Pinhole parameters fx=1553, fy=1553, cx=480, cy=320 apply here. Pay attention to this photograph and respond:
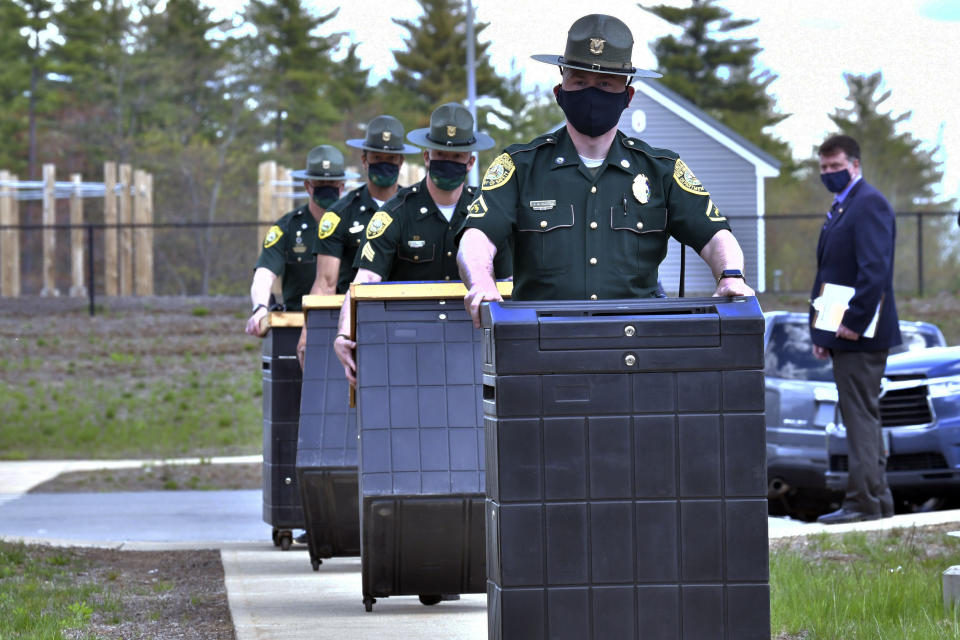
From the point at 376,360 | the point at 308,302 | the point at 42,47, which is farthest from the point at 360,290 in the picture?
the point at 42,47

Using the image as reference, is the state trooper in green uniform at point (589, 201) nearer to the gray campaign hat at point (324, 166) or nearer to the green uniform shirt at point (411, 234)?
the green uniform shirt at point (411, 234)

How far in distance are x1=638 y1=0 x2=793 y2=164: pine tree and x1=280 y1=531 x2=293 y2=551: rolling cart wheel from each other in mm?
54251

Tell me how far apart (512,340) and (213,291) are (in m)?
52.0

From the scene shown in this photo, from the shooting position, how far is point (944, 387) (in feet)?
35.0

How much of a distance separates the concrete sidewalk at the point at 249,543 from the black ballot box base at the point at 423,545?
0.20 m

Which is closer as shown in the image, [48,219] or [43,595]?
[43,595]

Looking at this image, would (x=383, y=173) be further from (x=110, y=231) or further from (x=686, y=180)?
(x=110, y=231)

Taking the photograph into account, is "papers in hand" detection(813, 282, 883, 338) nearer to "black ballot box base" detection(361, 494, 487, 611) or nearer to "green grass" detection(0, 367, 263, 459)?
"black ballot box base" detection(361, 494, 487, 611)

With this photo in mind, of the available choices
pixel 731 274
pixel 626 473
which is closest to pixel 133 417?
pixel 731 274

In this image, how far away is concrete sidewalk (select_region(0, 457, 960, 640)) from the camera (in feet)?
21.5

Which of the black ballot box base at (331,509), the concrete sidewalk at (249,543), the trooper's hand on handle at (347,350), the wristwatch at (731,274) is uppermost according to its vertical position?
the wristwatch at (731,274)

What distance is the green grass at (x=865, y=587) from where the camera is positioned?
19.1ft

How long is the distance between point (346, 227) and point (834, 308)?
3232mm

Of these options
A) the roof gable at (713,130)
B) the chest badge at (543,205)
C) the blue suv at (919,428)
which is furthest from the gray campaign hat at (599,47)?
the roof gable at (713,130)
